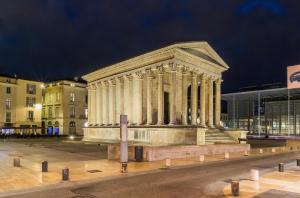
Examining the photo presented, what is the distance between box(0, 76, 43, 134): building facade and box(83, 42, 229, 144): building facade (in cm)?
3083

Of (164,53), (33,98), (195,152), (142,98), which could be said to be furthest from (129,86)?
(33,98)

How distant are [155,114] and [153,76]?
516cm

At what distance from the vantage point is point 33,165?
22.6 meters

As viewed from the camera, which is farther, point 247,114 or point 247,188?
point 247,114

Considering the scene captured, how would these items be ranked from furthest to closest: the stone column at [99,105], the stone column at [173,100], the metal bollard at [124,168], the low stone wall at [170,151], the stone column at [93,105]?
the stone column at [93,105]
the stone column at [99,105]
the stone column at [173,100]
the low stone wall at [170,151]
the metal bollard at [124,168]

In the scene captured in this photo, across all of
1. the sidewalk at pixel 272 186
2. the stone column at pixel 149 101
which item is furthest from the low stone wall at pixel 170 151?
the stone column at pixel 149 101

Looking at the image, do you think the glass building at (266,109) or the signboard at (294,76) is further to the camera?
the glass building at (266,109)

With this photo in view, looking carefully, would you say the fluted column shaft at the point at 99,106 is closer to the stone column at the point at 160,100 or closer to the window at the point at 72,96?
the stone column at the point at 160,100

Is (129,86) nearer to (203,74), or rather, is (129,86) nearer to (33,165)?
(203,74)

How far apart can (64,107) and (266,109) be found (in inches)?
2471

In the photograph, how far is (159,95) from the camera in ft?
124

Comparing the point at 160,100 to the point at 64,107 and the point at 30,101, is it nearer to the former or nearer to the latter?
the point at 64,107

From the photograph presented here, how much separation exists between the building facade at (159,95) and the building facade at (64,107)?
1241 inches

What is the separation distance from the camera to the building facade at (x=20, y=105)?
74.6 meters
